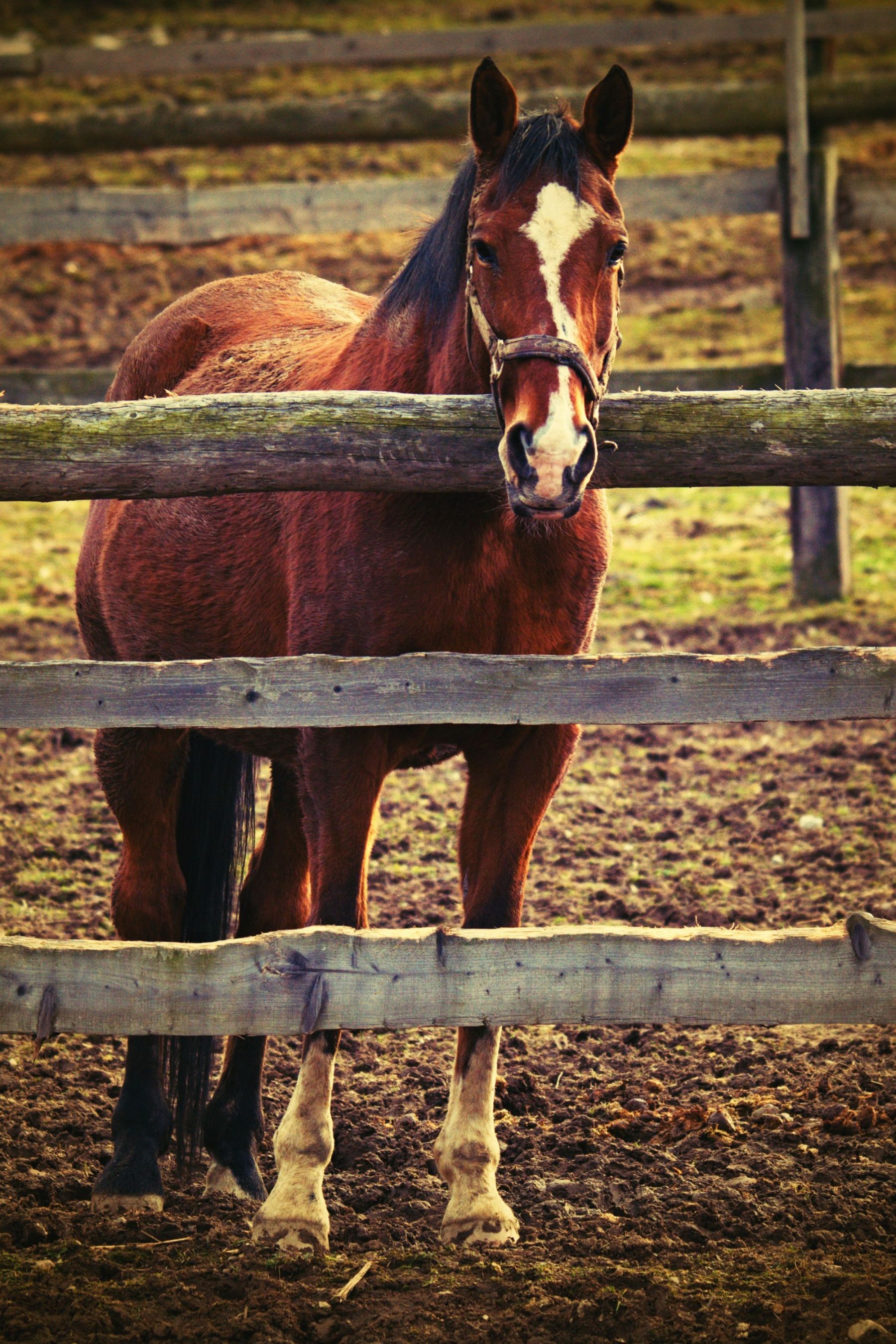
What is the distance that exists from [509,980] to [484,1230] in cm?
64

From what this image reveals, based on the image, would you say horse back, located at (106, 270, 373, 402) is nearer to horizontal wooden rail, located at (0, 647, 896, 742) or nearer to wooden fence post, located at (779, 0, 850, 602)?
horizontal wooden rail, located at (0, 647, 896, 742)

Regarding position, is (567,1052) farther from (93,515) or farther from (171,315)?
→ (171,315)

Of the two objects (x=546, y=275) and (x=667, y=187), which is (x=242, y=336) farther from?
(x=667, y=187)

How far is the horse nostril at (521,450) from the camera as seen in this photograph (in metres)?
2.66

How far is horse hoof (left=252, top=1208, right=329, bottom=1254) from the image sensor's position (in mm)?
3088

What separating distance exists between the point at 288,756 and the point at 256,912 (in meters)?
0.68

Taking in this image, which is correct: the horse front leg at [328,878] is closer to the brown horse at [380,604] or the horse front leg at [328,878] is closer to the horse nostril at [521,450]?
the brown horse at [380,604]

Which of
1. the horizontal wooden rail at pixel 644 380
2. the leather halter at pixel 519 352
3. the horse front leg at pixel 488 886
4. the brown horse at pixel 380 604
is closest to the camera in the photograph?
the leather halter at pixel 519 352

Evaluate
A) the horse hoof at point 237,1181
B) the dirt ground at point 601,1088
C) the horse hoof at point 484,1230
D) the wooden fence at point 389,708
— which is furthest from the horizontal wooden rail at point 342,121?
the horse hoof at point 484,1230

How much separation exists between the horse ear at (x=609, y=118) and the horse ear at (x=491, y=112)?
18 cm

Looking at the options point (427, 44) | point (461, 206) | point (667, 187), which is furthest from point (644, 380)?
point (461, 206)

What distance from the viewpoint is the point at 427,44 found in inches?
337

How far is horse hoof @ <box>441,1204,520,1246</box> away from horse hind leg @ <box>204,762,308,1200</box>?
74 centimetres

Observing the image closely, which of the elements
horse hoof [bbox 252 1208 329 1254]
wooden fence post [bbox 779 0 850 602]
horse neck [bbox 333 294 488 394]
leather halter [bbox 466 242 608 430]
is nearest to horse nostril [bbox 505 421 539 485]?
leather halter [bbox 466 242 608 430]
